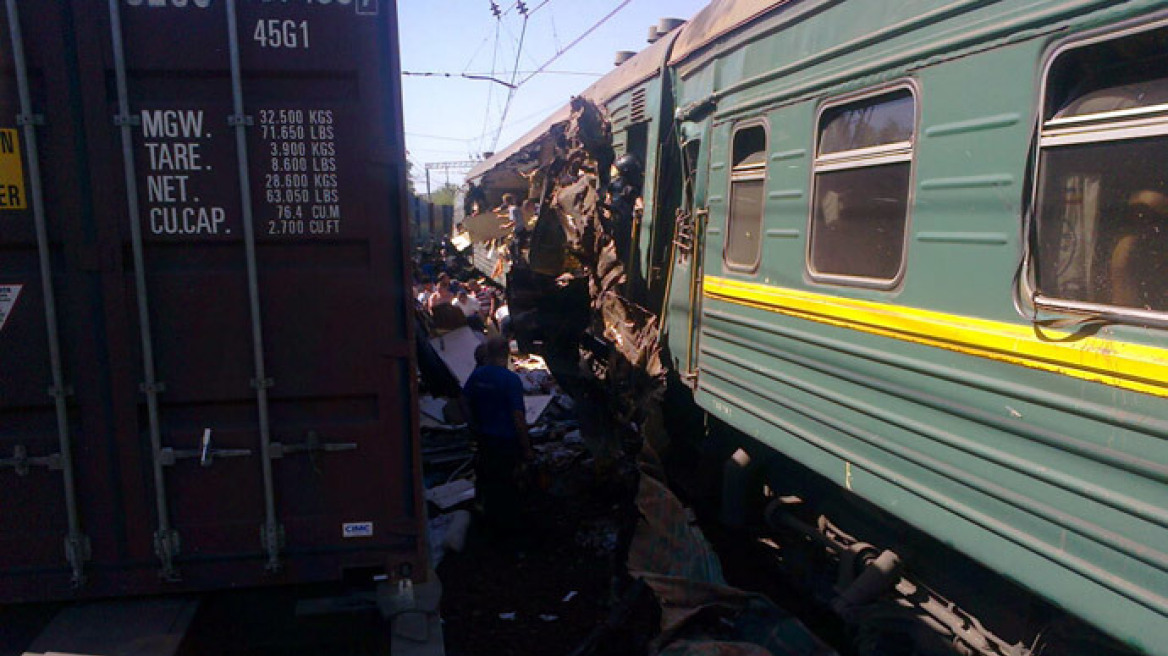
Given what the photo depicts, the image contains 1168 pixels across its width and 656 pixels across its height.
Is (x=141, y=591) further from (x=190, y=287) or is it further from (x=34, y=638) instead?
(x=190, y=287)

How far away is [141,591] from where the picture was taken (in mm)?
2844

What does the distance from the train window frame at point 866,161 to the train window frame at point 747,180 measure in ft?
1.53

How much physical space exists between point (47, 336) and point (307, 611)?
140cm

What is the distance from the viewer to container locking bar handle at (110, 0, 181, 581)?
103 inches

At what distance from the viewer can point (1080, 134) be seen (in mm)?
2404

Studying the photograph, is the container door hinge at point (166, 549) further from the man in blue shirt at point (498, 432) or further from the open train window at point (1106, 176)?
the open train window at point (1106, 176)

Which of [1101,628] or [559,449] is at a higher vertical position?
[1101,628]

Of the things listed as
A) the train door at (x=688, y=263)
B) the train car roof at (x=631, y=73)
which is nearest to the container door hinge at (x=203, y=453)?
the train door at (x=688, y=263)

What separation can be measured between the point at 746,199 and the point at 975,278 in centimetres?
204

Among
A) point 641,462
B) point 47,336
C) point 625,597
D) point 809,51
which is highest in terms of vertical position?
point 809,51

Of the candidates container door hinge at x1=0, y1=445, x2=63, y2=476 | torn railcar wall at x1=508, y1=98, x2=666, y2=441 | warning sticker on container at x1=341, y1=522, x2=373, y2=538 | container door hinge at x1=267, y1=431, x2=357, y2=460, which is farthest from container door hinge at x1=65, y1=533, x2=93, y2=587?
torn railcar wall at x1=508, y1=98, x2=666, y2=441

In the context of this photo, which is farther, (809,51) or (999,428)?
(809,51)

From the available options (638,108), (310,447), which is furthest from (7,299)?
(638,108)

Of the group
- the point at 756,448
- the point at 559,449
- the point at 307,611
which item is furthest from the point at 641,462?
the point at 307,611
